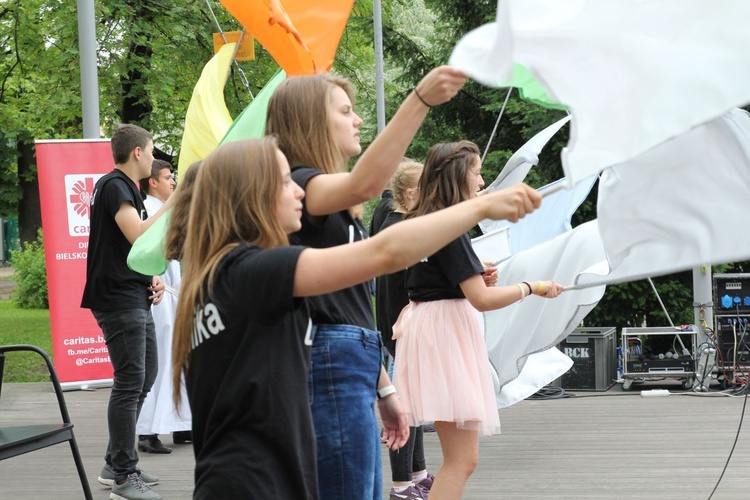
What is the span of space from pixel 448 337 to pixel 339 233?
5.73 ft

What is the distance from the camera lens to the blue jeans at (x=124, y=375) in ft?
18.8

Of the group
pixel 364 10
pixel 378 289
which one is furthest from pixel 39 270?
pixel 378 289

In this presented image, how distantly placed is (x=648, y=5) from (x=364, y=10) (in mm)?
16181

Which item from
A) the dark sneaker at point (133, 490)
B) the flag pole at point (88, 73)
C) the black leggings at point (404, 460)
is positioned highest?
the flag pole at point (88, 73)

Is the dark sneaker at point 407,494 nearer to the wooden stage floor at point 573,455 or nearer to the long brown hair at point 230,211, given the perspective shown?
the wooden stage floor at point 573,455

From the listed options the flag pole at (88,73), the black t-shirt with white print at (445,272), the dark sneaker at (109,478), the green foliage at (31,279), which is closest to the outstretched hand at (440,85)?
the black t-shirt with white print at (445,272)

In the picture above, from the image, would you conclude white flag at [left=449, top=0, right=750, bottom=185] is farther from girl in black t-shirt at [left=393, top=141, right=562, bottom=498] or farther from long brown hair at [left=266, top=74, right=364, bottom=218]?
girl in black t-shirt at [left=393, top=141, right=562, bottom=498]

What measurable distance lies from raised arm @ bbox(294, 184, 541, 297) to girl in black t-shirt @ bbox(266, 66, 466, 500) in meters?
0.45

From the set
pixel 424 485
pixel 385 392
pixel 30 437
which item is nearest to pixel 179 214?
pixel 30 437

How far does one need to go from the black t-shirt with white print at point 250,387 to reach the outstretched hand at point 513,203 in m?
0.44

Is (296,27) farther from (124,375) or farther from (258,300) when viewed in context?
(258,300)

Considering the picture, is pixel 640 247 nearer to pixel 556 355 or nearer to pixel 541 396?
pixel 556 355

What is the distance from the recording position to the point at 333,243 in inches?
119

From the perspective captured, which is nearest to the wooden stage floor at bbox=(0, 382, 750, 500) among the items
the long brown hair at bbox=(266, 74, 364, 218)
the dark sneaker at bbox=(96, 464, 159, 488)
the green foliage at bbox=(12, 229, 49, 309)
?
the dark sneaker at bbox=(96, 464, 159, 488)
